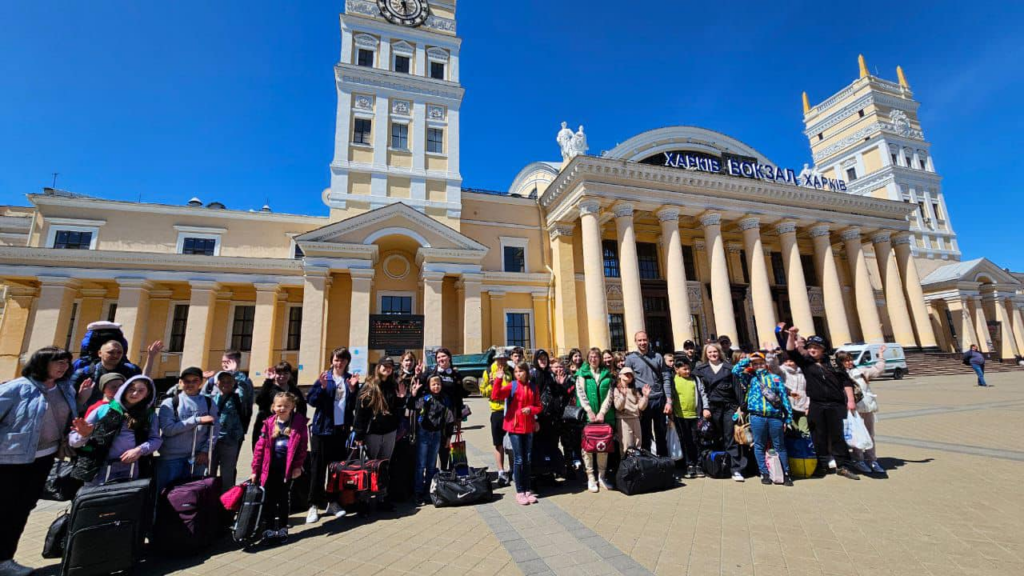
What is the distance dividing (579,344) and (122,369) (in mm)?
17415

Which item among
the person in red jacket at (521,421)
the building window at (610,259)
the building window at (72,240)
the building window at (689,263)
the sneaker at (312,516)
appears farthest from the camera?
the building window at (689,263)

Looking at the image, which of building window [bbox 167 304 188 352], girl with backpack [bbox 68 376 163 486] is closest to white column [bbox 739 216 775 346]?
girl with backpack [bbox 68 376 163 486]

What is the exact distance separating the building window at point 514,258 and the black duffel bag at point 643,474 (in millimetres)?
17217

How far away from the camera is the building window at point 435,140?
22844 mm

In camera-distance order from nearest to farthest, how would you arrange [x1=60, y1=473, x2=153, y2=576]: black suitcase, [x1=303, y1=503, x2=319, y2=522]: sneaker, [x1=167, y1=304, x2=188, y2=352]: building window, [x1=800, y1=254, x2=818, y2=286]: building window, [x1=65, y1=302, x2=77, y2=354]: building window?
1. [x1=60, y1=473, x2=153, y2=576]: black suitcase
2. [x1=303, y1=503, x2=319, y2=522]: sneaker
3. [x1=65, y1=302, x2=77, y2=354]: building window
4. [x1=167, y1=304, x2=188, y2=352]: building window
5. [x1=800, y1=254, x2=818, y2=286]: building window

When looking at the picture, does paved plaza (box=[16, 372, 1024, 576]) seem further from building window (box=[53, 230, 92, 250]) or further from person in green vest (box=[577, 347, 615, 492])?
building window (box=[53, 230, 92, 250])

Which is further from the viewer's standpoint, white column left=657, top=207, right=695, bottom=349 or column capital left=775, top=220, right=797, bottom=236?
column capital left=775, top=220, right=797, bottom=236

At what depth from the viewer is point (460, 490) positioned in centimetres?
496

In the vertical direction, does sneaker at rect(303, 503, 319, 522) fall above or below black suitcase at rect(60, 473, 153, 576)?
below

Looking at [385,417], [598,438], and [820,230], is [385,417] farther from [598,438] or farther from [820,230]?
[820,230]

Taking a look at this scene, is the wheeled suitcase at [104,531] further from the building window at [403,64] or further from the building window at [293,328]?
the building window at [403,64]

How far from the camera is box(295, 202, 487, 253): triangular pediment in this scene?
17766 mm

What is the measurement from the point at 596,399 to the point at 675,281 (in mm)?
15965

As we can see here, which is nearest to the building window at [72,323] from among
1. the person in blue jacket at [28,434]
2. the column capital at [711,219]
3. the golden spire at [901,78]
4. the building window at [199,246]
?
the building window at [199,246]
